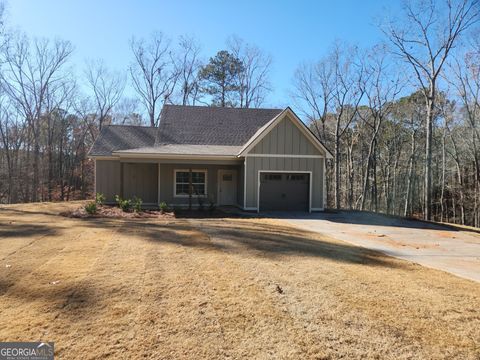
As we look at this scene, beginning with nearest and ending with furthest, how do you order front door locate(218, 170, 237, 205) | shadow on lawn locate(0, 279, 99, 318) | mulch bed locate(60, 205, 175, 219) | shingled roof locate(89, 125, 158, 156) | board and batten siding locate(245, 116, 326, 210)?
shadow on lawn locate(0, 279, 99, 318)
mulch bed locate(60, 205, 175, 219)
board and batten siding locate(245, 116, 326, 210)
front door locate(218, 170, 237, 205)
shingled roof locate(89, 125, 158, 156)

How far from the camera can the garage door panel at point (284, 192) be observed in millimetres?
15234

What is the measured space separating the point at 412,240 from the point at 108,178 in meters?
14.3

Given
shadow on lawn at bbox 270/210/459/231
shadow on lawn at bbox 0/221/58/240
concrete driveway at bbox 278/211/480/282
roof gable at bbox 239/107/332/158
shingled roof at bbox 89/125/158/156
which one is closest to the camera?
concrete driveway at bbox 278/211/480/282

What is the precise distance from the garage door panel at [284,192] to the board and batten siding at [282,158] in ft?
1.35

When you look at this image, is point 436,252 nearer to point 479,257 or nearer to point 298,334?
point 479,257

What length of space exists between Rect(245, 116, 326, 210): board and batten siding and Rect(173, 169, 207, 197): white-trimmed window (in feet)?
10.6

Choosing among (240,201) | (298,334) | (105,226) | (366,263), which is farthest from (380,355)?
(240,201)

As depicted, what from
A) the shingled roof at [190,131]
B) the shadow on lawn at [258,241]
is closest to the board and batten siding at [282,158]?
the shingled roof at [190,131]

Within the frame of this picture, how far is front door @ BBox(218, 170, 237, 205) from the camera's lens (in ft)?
56.9

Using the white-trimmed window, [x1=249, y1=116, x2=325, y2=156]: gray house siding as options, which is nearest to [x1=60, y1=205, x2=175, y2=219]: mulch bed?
the white-trimmed window

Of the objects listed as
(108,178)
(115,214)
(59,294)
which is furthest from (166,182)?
(59,294)

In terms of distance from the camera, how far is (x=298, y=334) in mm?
3234

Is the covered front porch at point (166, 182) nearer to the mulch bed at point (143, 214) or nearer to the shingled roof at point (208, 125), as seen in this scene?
the shingled roof at point (208, 125)

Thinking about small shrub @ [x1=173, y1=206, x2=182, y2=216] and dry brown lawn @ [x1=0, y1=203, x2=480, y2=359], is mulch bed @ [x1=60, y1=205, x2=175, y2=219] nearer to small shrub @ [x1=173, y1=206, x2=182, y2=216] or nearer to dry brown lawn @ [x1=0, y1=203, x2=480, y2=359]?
small shrub @ [x1=173, y1=206, x2=182, y2=216]
